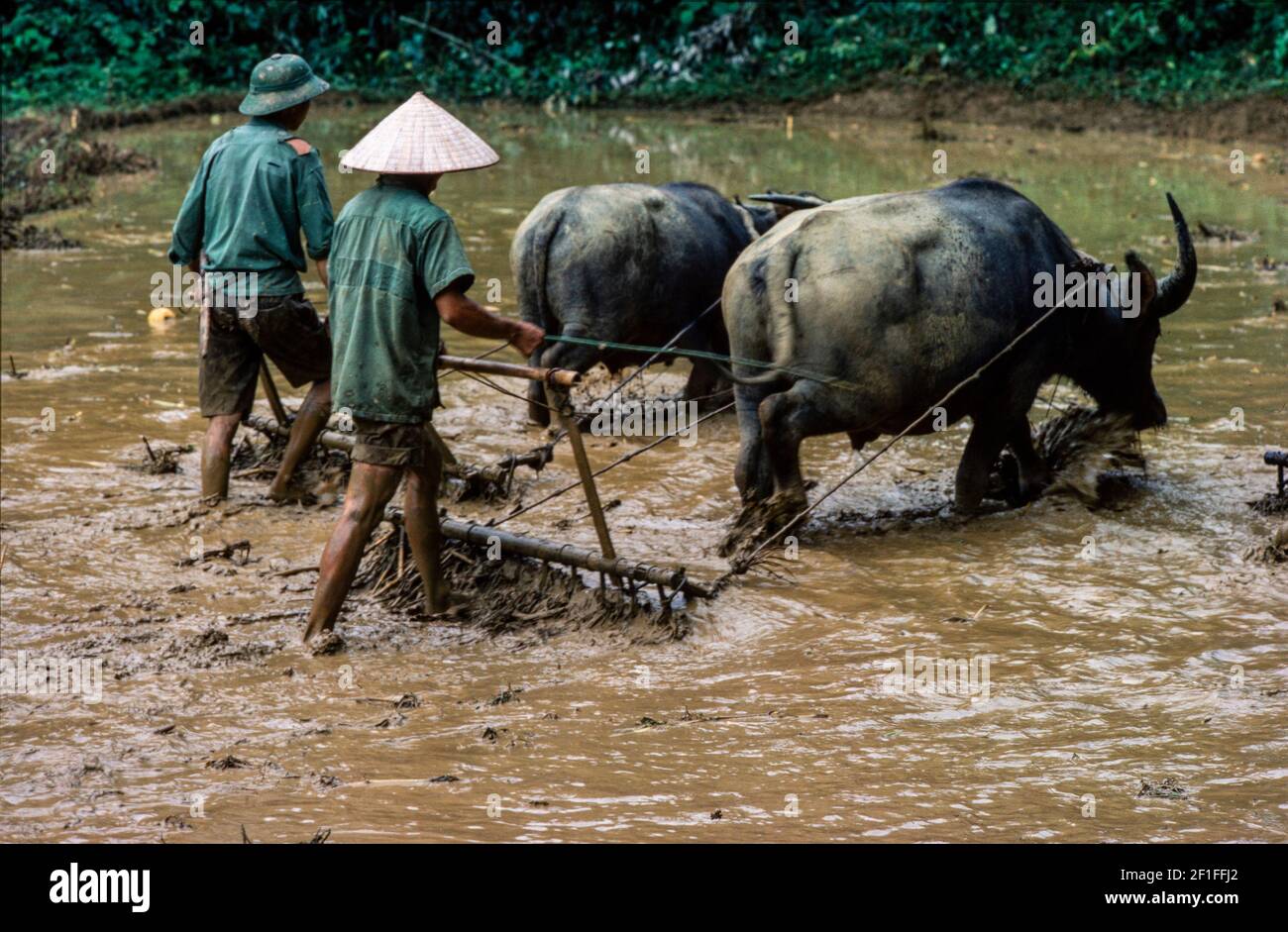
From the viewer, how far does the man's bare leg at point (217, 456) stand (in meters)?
7.30

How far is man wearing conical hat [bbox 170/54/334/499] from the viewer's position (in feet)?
22.5

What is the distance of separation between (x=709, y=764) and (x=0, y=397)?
6.13 m

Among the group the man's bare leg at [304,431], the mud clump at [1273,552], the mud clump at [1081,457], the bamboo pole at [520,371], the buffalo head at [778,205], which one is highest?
the buffalo head at [778,205]

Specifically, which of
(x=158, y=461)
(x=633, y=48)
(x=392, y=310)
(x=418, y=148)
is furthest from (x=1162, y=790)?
(x=633, y=48)

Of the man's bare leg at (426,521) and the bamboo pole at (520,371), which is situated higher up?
the bamboo pole at (520,371)

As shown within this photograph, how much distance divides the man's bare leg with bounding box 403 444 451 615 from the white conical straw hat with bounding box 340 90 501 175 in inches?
40.7

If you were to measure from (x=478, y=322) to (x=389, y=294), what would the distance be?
34cm

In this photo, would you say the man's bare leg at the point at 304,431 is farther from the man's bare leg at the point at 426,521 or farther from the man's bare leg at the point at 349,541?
the man's bare leg at the point at 349,541

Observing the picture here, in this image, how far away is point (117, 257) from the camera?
1349 cm

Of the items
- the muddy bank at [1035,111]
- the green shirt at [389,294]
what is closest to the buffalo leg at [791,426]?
the green shirt at [389,294]

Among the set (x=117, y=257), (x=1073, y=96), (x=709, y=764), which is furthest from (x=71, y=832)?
(x=1073, y=96)

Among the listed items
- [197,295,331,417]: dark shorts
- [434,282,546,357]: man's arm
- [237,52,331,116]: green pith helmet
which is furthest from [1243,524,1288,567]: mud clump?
[237,52,331,116]: green pith helmet

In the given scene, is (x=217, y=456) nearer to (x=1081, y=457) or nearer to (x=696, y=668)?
(x=696, y=668)

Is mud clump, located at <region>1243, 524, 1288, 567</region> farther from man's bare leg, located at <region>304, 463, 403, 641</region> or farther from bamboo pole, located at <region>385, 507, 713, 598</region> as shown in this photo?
man's bare leg, located at <region>304, 463, 403, 641</region>
